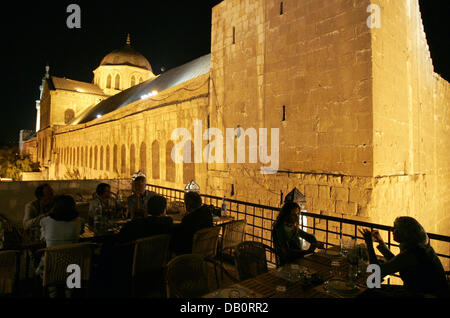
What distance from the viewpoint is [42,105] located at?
43844 millimetres

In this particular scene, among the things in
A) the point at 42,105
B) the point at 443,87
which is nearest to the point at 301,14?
the point at 443,87

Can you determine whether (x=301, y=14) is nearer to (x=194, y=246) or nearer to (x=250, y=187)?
(x=250, y=187)

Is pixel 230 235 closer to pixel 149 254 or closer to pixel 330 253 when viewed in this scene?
pixel 149 254

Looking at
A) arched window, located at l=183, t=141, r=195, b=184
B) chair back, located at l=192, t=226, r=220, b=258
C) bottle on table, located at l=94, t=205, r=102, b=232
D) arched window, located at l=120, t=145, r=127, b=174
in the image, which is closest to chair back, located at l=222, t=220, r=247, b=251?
chair back, located at l=192, t=226, r=220, b=258

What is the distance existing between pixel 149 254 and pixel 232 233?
142 centimetres

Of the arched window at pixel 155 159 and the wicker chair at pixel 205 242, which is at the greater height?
the arched window at pixel 155 159

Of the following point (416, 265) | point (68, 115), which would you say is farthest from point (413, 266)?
point (68, 115)

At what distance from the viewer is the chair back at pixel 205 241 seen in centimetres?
363

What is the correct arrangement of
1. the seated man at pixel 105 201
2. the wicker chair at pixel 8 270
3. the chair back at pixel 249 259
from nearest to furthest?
1. the wicker chair at pixel 8 270
2. the chair back at pixel 249 259
3. the seated man at pixel 105 201

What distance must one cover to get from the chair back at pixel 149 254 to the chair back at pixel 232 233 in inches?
41.0

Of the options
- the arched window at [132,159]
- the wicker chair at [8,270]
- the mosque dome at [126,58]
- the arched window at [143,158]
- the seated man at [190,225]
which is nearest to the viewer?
the wicker chair at [8,270]

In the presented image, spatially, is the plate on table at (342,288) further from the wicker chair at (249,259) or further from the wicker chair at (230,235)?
the wicker chair at (230,235)

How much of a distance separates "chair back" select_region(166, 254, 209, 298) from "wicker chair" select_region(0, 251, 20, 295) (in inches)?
62.5

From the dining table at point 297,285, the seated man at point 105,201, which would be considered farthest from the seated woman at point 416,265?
the seated man at point 105,201
